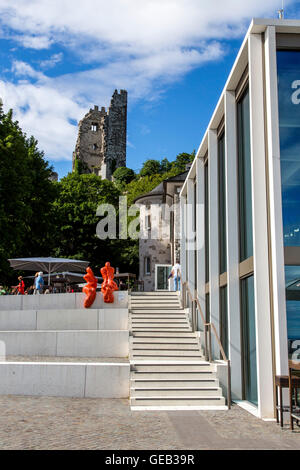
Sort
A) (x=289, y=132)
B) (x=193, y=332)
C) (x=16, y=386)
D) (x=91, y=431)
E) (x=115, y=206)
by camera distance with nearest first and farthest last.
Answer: (x=91, y=431) → (x=289, y=132) → (x=16, y=386) → (x=193, y=332) → (x=115, y=206)

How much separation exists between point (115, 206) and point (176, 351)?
4270 centimetres

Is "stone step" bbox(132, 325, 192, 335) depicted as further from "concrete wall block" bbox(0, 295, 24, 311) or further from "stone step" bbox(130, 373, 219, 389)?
"concrete wall block" bbox(0, 295, 24, 311)

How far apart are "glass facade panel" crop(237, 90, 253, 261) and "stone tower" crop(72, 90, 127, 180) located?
246 feet

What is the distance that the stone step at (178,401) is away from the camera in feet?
36.2

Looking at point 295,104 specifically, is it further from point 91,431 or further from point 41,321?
Result: point 41,321

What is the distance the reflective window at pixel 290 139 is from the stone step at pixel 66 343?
280 inches

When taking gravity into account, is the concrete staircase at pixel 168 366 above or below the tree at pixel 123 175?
below

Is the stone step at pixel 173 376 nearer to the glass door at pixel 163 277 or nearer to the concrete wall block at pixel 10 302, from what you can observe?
the concrete wall block at pixel 10 302

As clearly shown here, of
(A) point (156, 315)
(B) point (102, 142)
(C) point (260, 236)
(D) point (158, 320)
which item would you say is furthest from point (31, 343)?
(B) point (102, 142)

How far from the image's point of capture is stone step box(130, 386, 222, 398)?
451 inches

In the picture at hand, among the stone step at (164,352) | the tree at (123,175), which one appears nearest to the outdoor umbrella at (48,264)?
the stone step at (164,352)

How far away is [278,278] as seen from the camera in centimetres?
952

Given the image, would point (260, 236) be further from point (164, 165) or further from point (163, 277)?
point (164, 165)
